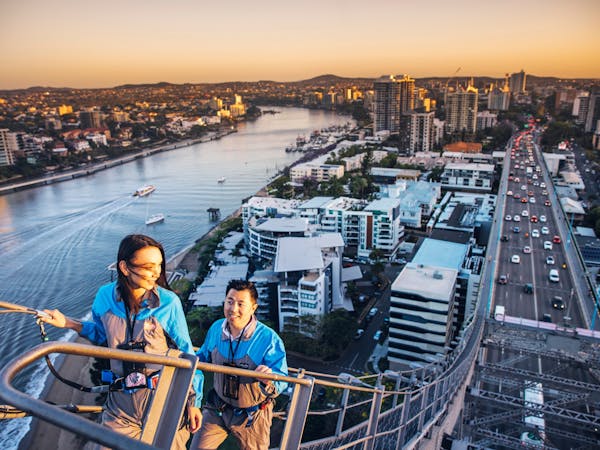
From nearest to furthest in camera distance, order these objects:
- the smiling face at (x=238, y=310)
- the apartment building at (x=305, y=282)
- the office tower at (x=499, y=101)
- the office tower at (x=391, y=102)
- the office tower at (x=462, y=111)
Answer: the smiling face at (x=238, y=310) → the apartment building at (x=305, y=282) → the office tower at (x=462, y=111) → the office tower at (x=391, y=102) → the office tower at (x=499, y=101)

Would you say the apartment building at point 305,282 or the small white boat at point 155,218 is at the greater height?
the apartment building at point 305,282

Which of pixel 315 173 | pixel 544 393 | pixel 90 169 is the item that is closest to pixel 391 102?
pixel 315 173

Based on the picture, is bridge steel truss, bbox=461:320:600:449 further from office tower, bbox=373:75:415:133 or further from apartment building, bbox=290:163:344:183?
office tower, bbox=373:75:415:133

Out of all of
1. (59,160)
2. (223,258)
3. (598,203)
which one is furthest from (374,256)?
(59,160)

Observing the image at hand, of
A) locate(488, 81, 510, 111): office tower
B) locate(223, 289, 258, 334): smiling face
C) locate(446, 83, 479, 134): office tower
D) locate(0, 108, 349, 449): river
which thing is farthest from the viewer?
locate(488, 81, 510, 111): office tower

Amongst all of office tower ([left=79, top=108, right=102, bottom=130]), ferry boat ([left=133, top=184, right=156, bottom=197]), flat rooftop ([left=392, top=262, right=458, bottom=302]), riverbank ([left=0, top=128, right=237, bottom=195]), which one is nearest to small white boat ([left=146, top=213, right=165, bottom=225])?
ferry boat ([left=133, top=184, right=156, bottom=197])

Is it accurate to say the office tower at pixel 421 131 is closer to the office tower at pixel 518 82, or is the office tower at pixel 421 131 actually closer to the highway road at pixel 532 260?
the highway road at pixel 532 260

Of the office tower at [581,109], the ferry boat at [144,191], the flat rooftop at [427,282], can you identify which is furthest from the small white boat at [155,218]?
the office tower at [581,109]

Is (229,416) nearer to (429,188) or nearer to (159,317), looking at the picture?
(159,317)
